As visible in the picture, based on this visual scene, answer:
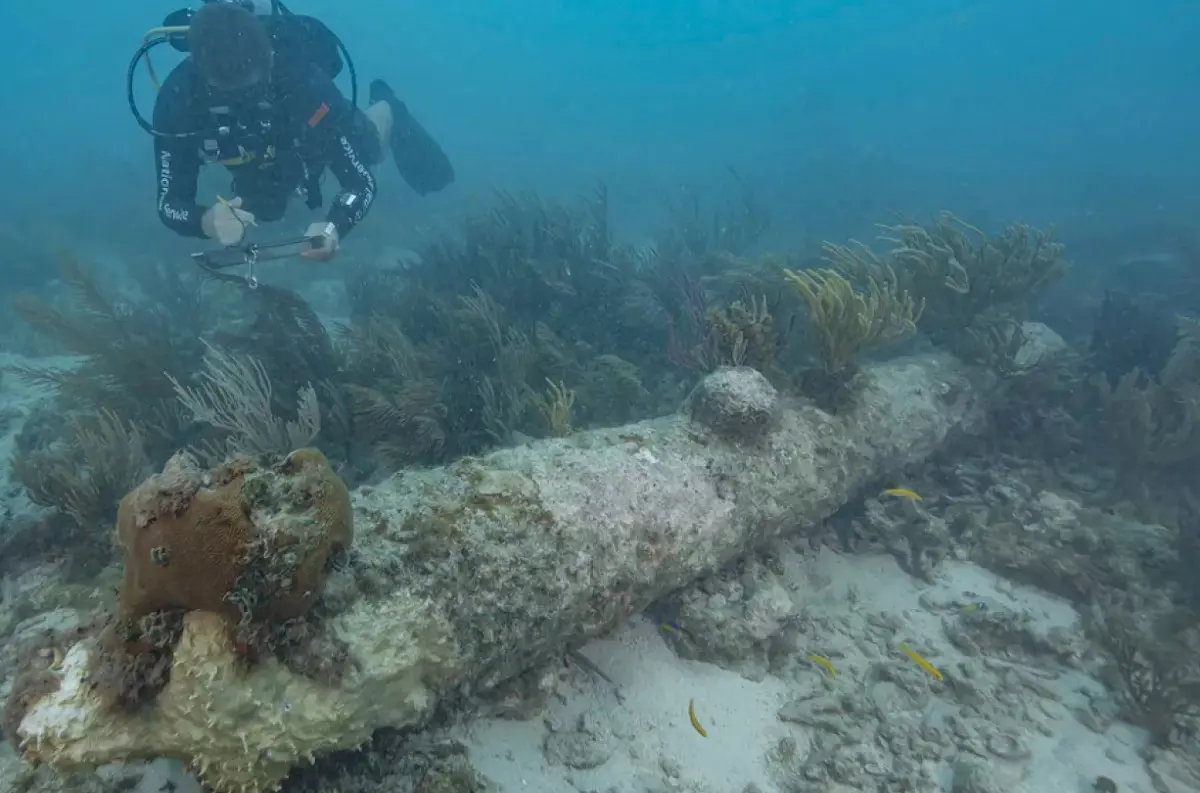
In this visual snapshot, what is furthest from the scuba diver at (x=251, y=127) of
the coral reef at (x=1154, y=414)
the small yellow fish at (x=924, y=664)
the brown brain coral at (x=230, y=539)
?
the coral reef at (x=1154, y=414)

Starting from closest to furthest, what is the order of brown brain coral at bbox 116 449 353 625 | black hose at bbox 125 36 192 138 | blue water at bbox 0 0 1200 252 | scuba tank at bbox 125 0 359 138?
brown brain coral at bbox 116 449 353 625 → black hose at bbox 125 36 192 138 → scuba tank at bbox 125 0 359 138 → blue water at bbox 0 0 1200 252

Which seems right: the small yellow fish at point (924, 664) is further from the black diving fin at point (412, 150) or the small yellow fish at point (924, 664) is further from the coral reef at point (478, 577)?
the black diving fin at point (412, 150)

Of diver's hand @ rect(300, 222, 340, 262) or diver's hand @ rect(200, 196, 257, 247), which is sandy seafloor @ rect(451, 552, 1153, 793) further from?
diver's hand @ rect(200, 196, 257, 247)

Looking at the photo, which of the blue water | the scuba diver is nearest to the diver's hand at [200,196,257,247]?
the scuba diver

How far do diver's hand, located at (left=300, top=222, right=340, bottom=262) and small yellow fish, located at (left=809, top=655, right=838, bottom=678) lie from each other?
5.17 meters

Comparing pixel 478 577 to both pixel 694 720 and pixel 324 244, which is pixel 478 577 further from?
pixel 324 244

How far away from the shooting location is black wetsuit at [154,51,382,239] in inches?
257

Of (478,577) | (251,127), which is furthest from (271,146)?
(478,577)

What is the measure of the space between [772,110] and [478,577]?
4637 cm

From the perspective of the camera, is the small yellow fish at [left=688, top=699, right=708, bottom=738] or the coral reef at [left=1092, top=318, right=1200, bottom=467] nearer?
the small yellow fish at [left=688, top=699, right=708, bottom=738]

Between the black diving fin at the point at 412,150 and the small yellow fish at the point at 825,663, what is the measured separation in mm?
13295

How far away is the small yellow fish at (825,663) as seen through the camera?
372 centimetres

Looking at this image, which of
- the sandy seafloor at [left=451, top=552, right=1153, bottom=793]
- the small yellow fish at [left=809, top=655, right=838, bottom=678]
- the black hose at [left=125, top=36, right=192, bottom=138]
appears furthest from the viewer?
the black hose at [left=125, top=36, right=192, bottom=138]

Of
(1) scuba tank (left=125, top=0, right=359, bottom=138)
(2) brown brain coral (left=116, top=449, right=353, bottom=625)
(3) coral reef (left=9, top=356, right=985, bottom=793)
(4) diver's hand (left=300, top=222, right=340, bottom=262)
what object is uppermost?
(1) scuba tank (left=125, top=0, right=359, bottom=138)
